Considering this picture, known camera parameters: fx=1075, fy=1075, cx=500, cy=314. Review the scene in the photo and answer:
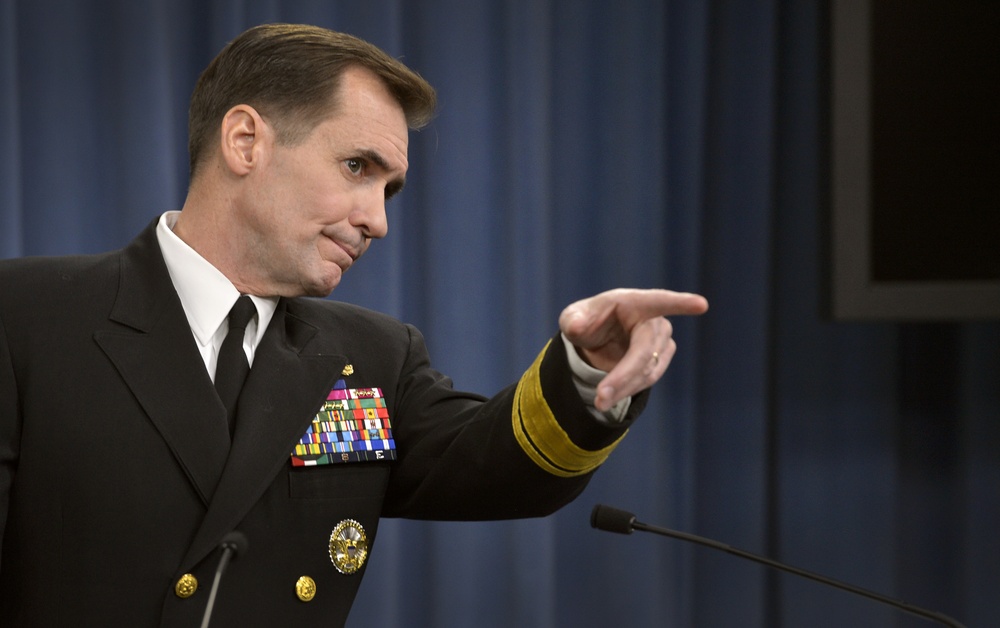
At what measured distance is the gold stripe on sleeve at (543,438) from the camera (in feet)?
4.26

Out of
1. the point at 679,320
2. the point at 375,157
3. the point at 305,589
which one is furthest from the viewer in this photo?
the point at 679,320

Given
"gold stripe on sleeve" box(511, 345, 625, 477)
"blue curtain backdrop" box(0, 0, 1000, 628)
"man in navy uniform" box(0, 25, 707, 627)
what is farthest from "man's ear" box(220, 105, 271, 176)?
"blue curtain backdrop" box(0, 0, 1000, 628)

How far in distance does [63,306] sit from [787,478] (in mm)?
Result: 1712

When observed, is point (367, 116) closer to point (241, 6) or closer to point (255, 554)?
point (255, 554)

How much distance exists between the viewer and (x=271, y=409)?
1413 mm

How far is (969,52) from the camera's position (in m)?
2.16

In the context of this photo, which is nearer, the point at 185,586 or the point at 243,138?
the point at 185,586

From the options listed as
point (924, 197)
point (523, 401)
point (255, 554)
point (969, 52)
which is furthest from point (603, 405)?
point (969, 52)

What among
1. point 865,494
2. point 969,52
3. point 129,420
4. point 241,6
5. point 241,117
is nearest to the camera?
point 129,420

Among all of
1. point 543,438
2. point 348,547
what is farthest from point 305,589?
point 543,438

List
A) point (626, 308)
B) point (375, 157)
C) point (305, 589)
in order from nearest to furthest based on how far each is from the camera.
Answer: point (626, 308)
point (305, 589)
point (375, 157)

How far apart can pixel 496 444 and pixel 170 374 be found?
1.40 feet

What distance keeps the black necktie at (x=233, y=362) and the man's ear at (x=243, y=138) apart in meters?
0.20

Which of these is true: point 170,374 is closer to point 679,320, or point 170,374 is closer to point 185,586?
point 185,586
